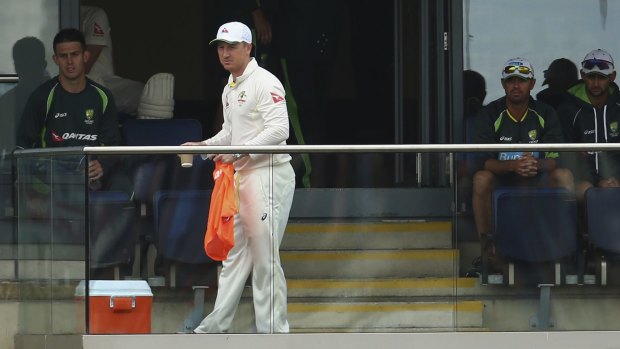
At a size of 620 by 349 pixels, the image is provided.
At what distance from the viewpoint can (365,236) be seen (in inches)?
405

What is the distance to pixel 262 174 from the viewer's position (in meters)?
10.1

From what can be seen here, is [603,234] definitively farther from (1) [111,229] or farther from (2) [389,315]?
(1) [111,229]

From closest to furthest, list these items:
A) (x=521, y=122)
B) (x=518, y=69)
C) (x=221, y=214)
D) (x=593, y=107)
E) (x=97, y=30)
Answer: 1. (x=221, y=214)
2. (x=521, y=122)
3. (x=518, y=69)
4. (x=593, y=107)
5. (x=97, y=30)

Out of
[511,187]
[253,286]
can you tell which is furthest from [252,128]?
[511,187]

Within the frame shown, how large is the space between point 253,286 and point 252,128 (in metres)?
0.96

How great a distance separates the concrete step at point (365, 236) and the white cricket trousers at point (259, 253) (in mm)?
121

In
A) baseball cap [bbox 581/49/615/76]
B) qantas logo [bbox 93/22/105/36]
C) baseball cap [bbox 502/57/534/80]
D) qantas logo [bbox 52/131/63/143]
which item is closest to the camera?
qantas logo [bbox 52/131/63/143]

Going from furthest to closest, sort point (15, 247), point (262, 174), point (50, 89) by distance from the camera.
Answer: point (50, 89) < point (15, 247) < point (262, 174)

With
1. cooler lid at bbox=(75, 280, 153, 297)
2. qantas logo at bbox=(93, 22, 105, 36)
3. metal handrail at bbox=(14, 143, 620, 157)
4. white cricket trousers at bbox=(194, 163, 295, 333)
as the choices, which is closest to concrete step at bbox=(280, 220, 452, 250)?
white cricket trousers at bbox=(194, 163, 295, 333)

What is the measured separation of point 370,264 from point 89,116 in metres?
2.47

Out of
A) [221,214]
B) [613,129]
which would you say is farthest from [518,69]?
[221,214]

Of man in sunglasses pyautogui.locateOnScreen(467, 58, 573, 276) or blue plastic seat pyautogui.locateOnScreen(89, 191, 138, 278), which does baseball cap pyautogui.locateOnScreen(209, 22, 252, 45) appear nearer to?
blue plastic seat pyautogui.locateOnScreen(89, 191, 138, 278)

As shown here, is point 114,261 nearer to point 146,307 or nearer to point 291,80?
point 146,307

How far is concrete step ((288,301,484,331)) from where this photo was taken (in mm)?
10328
